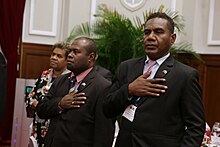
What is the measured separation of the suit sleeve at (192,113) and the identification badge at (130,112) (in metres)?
0.23

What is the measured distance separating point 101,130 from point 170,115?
2.36 feet

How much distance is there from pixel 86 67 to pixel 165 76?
2.91 feet

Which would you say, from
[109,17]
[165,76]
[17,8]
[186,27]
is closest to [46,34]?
[17,8]

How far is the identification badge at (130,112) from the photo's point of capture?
6.47 feet

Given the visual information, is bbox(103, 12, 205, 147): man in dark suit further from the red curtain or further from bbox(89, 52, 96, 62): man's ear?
the red curtain

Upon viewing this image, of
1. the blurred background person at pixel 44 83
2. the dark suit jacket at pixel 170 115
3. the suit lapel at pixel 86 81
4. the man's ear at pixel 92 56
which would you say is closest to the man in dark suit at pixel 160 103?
the dark suit jacket at pixel 170 115

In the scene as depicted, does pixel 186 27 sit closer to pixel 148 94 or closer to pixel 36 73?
pixel 36 73

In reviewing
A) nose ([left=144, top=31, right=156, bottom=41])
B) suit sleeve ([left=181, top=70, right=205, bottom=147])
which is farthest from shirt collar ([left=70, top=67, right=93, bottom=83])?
suit sleeve ([left=181, top=70, right=205, bottom=147])

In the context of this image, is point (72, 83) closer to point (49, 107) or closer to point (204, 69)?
point (49, 107)

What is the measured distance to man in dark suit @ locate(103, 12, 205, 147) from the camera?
1924 mm

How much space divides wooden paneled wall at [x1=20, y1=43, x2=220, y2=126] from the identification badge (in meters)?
4.00

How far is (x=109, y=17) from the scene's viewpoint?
5.27m

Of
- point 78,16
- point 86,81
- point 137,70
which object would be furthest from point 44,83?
point 78,16

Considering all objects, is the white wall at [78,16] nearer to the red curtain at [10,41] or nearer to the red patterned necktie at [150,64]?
the red curtain at [10,41]
